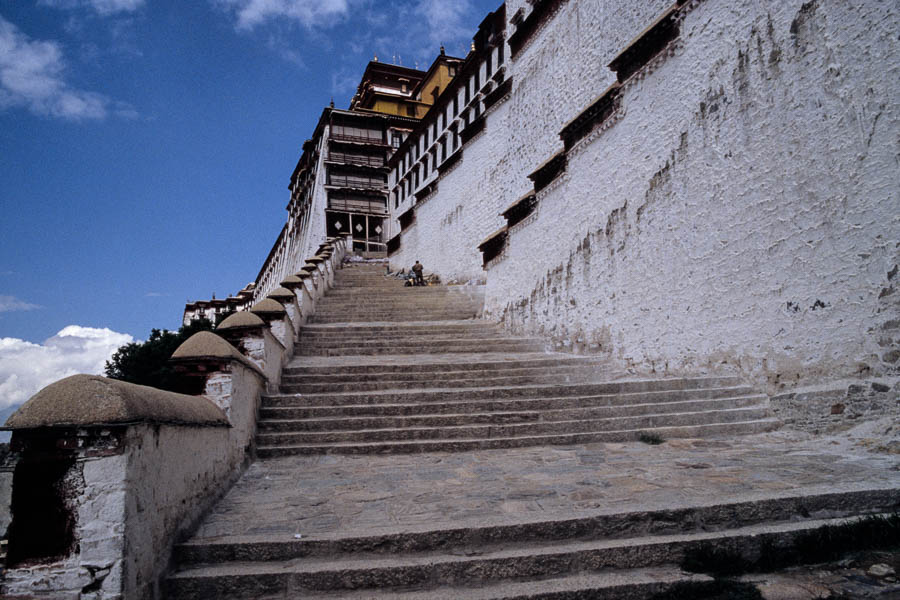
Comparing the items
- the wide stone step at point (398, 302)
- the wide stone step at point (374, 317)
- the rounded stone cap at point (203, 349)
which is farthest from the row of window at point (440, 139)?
the rounded stone cap at point (203, 349)

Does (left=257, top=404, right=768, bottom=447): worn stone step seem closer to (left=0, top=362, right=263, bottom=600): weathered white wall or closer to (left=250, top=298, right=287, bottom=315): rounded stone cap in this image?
(left=250, top=298, right=287, bottom=315): rounded stone cap

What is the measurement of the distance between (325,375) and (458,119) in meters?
19.6

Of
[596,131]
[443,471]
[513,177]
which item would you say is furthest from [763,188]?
[513,177]

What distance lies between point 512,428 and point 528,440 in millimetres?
308

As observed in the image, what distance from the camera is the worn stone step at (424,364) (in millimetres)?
7602

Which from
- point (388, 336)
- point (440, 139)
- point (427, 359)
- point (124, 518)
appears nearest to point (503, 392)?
point (427, 359)

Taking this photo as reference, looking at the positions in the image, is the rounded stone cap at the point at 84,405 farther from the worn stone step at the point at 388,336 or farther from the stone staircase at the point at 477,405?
the worn stone step at the point at 388,336

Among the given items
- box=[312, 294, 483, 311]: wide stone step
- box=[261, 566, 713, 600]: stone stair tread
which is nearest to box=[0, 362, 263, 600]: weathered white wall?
box=[261, 566, 713, 600]: stone stair tread

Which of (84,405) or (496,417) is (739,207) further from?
(84,405)

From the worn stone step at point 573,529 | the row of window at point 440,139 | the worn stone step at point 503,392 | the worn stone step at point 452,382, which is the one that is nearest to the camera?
the worn stone step at point 573,529

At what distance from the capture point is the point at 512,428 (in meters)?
6.18

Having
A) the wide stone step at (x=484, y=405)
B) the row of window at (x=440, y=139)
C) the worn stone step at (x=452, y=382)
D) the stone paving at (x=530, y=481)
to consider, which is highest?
the row of window at (x=440, y=139)

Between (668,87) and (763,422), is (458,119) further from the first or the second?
(763,422)

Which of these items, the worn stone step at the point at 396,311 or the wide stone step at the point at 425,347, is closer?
the wide stone step at the point at 425,347
